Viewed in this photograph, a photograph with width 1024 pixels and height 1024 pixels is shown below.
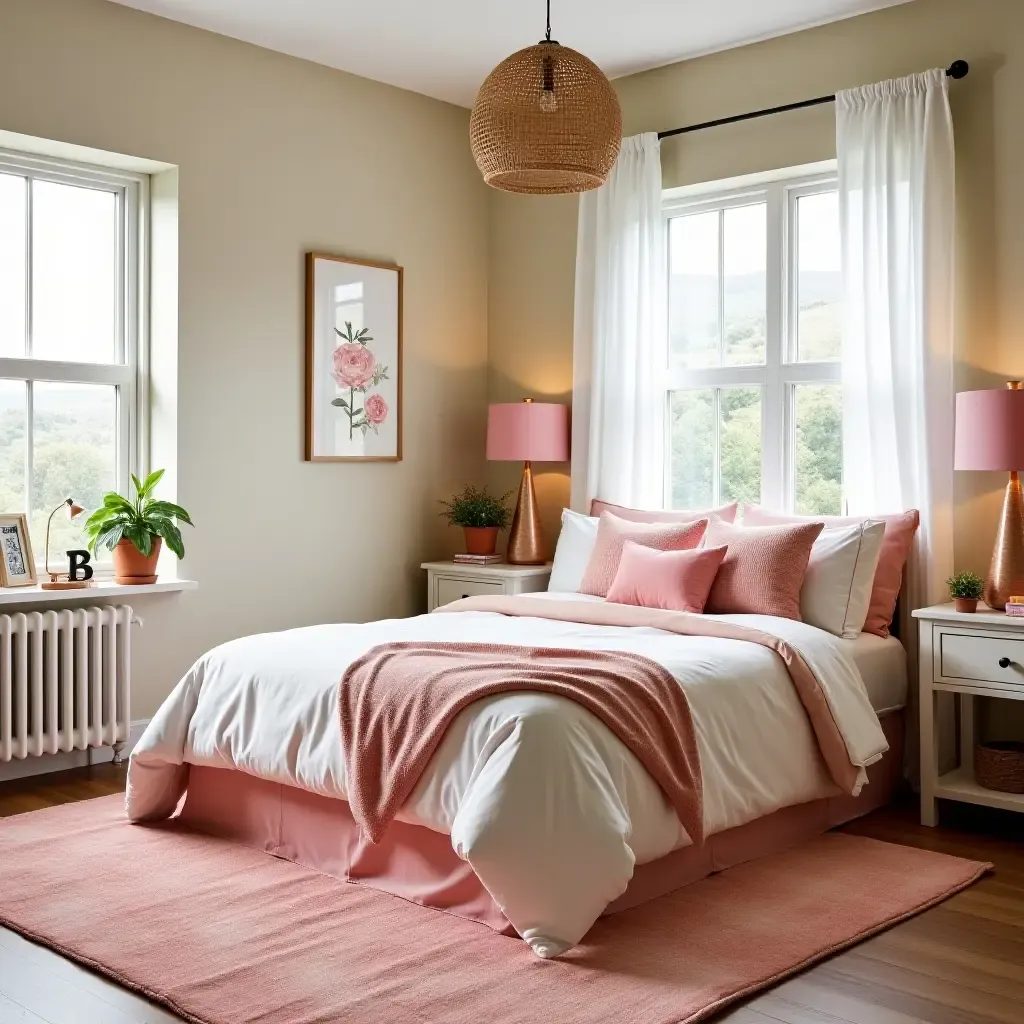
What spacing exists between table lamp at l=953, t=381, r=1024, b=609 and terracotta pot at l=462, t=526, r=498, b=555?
2.19m

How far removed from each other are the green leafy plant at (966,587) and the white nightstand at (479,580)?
5.81ft

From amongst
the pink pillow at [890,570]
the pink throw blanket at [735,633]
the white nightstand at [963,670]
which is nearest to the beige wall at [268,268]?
the pink throw blanket at [735,633]

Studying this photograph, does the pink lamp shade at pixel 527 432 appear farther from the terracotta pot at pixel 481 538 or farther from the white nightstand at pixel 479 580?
the white nightstand at pixel 479 580

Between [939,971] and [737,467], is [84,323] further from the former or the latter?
[939,971]

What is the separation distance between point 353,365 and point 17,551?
64.9 inches

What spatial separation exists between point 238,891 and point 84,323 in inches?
98.4

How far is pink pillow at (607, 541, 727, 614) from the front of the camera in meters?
4.20

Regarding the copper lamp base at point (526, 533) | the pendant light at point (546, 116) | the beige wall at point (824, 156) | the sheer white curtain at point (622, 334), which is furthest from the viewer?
the copper lamp base at point (526, 533)

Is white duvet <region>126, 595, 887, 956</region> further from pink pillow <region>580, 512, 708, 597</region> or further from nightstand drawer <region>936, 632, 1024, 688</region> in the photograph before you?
pink pillow <region>580, 512, 708, 597</region>

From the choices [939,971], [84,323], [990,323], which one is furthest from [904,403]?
[84,323]

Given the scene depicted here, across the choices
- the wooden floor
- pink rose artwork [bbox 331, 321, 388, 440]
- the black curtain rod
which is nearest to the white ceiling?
the black curtain rod

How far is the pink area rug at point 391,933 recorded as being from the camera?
2.54m

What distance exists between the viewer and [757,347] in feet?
16.7

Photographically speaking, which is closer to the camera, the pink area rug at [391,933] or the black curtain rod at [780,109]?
the pink area rug at [391,933]
